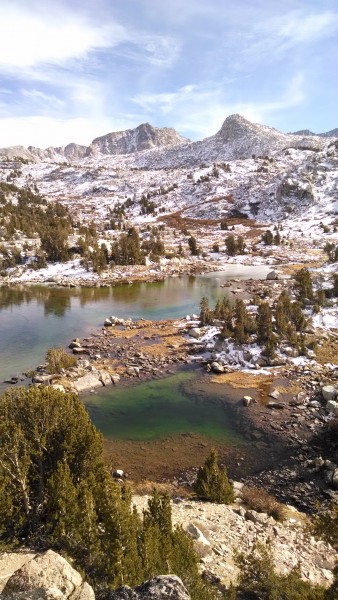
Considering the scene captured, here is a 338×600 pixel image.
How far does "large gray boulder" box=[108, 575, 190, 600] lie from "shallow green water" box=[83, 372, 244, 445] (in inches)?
609

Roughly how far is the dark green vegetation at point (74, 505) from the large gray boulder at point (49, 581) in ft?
4.10

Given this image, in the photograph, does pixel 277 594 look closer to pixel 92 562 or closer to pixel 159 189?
pixel 92 562

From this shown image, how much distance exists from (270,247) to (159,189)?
84.6 meters

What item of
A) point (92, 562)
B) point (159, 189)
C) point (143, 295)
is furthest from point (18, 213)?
point (92, 562)

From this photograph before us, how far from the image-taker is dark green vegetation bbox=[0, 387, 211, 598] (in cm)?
936

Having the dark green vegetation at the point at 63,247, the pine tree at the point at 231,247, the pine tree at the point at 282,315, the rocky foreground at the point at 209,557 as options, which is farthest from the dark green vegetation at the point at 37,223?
the rocky foreground at the point at 209,557

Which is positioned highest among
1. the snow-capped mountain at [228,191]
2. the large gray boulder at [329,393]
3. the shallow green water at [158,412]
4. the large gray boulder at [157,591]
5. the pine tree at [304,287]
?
the snow-capped mountain at [228,191]

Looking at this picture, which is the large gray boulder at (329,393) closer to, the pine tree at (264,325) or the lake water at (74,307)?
the pine tree at (264,325)

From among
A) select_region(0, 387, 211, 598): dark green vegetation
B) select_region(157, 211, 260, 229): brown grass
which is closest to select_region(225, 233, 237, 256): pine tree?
select_region(157, 211, 260, 229): brown grass

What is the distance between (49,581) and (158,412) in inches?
696

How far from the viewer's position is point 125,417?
2461 centimetres

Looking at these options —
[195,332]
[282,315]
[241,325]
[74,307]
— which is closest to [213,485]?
[241,325]

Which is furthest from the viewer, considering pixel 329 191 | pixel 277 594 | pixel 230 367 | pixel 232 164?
pixel 232 164

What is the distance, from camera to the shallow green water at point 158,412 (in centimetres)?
2303
